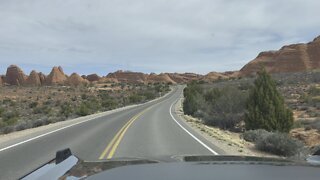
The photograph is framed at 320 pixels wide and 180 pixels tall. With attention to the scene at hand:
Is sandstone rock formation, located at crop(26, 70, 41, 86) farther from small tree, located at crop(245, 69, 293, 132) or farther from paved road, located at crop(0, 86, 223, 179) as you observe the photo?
paved road, located at crop(0, 86, 223, 179)

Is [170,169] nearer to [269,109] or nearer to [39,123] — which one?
[269,109]

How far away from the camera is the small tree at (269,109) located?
2769 centimetres

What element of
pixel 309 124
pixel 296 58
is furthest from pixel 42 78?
pixel 309 124

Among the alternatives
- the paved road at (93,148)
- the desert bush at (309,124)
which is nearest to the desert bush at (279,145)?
the paved road at (93,148)

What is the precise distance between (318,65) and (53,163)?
168 m

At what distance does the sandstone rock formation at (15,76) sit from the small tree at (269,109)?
544 feet

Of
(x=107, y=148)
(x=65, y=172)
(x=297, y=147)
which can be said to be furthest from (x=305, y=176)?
(x=297, y=147)

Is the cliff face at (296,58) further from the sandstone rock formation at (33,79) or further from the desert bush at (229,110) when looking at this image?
the desert bush at (229,110)

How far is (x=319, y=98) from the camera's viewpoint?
5669 cm

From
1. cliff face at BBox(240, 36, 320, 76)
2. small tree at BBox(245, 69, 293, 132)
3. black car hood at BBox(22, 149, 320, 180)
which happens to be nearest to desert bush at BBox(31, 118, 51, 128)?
small tree at BBox(245, 69, 293, 132)

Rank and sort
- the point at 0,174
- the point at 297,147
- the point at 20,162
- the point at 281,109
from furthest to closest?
the point at 281,109, the point at 297,147, the point at 20,162, the point at 0,174

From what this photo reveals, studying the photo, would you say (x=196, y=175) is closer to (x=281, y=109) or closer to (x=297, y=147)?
(x=297, y=147)

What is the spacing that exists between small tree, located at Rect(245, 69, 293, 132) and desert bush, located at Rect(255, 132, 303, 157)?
29.7ft

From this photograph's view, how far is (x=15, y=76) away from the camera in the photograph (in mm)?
186125
